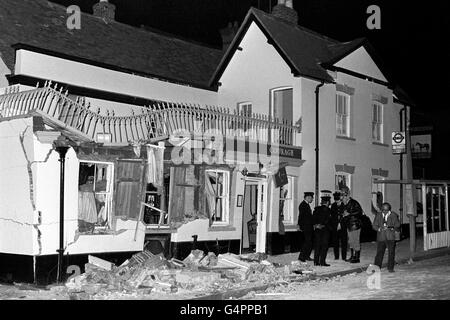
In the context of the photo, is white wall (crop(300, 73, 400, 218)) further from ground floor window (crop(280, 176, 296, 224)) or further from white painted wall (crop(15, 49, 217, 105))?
white painted wall (crop(15, 49, 217, 105))

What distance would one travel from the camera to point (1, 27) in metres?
18.2

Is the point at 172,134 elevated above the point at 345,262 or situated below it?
above

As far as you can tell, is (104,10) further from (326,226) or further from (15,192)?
(326,226)

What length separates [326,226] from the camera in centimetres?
1568

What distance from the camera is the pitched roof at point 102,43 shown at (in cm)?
1866

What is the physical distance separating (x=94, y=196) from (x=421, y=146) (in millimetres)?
21336

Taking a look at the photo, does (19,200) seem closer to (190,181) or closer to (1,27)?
(190,181)

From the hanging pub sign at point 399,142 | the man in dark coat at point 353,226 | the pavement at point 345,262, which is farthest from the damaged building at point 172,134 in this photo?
the man in dark coat at point 353,226

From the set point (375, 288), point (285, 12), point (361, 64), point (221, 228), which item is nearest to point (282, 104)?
point (361, 64)

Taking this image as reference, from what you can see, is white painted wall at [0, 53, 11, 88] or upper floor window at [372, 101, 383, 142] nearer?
white painted wall at [0, 53, 11, 88]

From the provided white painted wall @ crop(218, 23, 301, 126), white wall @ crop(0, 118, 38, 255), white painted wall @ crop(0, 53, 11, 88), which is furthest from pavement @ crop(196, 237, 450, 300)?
white painted wall @ crop(0, 53, 11, 88)

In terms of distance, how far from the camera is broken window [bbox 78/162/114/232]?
13.0m

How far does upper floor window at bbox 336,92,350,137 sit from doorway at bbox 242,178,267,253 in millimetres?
4738

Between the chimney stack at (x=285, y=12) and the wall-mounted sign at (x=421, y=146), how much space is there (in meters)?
10.6
